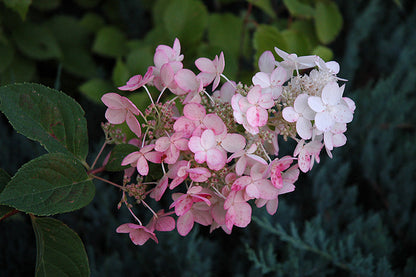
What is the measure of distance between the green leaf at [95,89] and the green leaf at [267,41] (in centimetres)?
58

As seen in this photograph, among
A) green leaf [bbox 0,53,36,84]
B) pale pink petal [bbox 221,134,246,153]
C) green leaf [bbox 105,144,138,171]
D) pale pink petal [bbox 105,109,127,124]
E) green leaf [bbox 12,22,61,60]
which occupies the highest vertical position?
pale pink petal [bbox 221,134,246,153]

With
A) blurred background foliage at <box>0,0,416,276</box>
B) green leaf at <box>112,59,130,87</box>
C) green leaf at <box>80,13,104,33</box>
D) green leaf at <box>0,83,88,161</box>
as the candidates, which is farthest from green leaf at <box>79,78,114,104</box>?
green leaf at <box>0,83,88,161</box>

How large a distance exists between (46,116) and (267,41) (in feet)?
2.31

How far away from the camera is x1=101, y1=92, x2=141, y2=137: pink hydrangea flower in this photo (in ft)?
1.89

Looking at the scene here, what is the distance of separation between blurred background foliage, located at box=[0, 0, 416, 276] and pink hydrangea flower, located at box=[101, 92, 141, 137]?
0.47m

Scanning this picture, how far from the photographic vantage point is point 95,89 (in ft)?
4.49

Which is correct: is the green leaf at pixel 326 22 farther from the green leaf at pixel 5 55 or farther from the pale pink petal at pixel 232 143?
the green leaf at pixel 5 55

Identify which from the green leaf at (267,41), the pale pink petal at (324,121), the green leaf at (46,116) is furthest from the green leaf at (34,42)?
the pale pink petal at (324,121)

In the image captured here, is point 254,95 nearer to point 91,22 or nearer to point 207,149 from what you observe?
point 207,149

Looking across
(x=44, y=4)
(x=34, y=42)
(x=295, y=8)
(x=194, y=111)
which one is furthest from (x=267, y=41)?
(x=44, y=4)

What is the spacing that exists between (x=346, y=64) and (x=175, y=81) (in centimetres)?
128

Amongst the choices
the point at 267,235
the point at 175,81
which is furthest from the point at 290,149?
the point at 175,81

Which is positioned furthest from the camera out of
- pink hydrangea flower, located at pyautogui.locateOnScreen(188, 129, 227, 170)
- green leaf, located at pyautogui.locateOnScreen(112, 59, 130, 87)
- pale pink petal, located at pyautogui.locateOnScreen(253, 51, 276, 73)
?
green leaf, located at pyautogui.locateOnScreen(112, 59, 130, 87)

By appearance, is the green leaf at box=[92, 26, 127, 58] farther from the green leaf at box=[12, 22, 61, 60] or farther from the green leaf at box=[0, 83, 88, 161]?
the green leaf at box=[0, 83, 88, 161]
